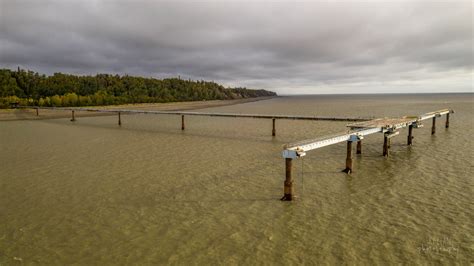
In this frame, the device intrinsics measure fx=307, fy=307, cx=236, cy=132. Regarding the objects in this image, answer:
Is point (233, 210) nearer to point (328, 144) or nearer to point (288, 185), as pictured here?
point (288, 185)

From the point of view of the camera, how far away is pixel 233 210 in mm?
9258

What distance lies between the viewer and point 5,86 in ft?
225

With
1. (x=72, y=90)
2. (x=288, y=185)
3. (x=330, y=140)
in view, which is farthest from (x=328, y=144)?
(x=72, y=90)

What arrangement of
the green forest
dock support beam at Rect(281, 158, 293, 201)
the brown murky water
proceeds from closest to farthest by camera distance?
the brown murky water
dock support beam at Rect(281, 158, 293, 201)
the green forest

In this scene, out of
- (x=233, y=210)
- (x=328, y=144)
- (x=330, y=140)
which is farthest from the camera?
(x=330, y=140)

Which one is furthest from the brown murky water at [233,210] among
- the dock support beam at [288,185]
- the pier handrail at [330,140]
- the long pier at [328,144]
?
the pier handrail at [330,140]

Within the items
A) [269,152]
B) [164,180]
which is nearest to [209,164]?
[164,180]

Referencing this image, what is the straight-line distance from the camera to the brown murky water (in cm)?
686

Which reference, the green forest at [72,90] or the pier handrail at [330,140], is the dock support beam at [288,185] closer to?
the pier handrail at [330,140]

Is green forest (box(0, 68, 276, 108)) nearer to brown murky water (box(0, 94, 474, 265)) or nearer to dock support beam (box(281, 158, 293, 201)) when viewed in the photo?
brown murky water (box(0, 94, 474, 265))

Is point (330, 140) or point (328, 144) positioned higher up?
point (330, 140)

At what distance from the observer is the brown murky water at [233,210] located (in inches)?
270

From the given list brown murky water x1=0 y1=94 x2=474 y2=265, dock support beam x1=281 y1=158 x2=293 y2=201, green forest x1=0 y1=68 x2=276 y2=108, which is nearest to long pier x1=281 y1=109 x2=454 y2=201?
dock support beam x1=281 y1=158 x2=293 y2=201

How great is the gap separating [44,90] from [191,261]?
8226 cm
